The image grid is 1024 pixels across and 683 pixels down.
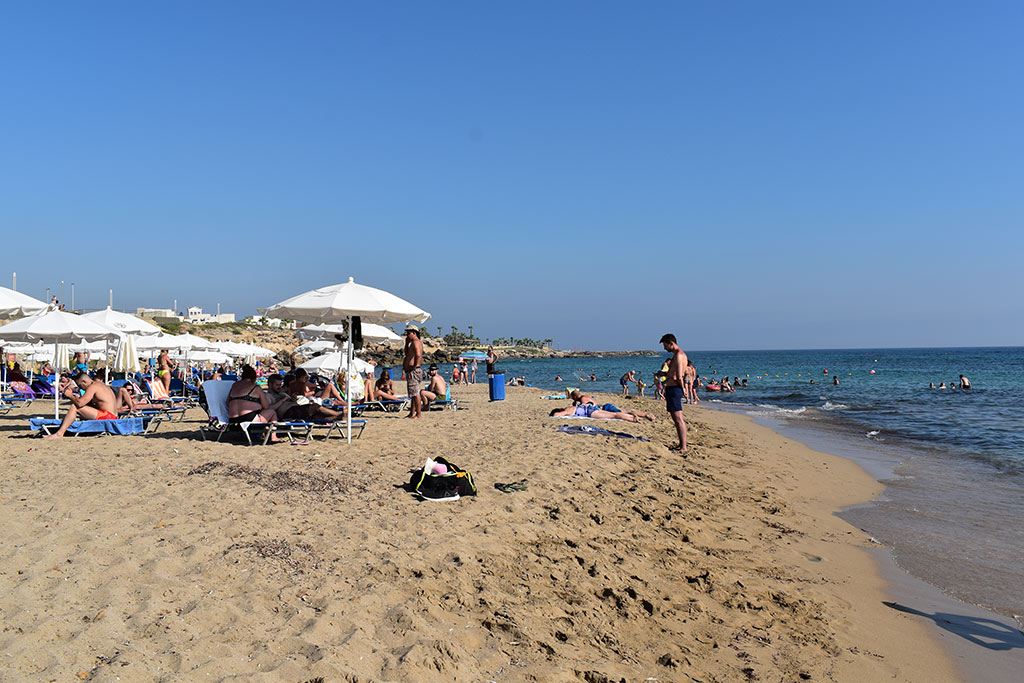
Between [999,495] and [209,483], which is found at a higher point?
[209,483]

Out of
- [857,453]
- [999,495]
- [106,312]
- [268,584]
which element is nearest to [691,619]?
[268,584]

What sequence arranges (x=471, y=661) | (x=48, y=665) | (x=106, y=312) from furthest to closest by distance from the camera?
1. (x=106, y=312)
2. (x=471, y=661)
3. (x=48, y=665)

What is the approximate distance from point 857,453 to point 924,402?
15.9m

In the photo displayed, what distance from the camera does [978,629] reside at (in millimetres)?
4270

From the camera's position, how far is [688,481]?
784 cm

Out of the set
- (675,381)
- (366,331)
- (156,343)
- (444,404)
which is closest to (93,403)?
(366,331)

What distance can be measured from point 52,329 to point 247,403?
3.62 meters

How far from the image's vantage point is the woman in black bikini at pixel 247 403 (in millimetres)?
8234

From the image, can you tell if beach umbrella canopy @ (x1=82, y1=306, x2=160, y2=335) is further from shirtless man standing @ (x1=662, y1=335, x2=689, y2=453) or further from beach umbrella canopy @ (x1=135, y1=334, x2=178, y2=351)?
shirtless man standing @ (x1=662, y1=335, x2=689, y2=453)

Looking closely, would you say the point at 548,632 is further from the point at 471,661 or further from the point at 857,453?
the point at 857,453

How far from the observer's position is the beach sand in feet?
9.80

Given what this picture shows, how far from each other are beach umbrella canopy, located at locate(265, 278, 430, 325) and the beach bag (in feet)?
11.2

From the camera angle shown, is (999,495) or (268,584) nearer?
(268,584)

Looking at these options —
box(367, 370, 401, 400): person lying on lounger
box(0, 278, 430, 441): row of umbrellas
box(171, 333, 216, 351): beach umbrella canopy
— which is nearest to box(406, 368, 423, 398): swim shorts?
box(0, 278, 430, 441): row of umbrellas
